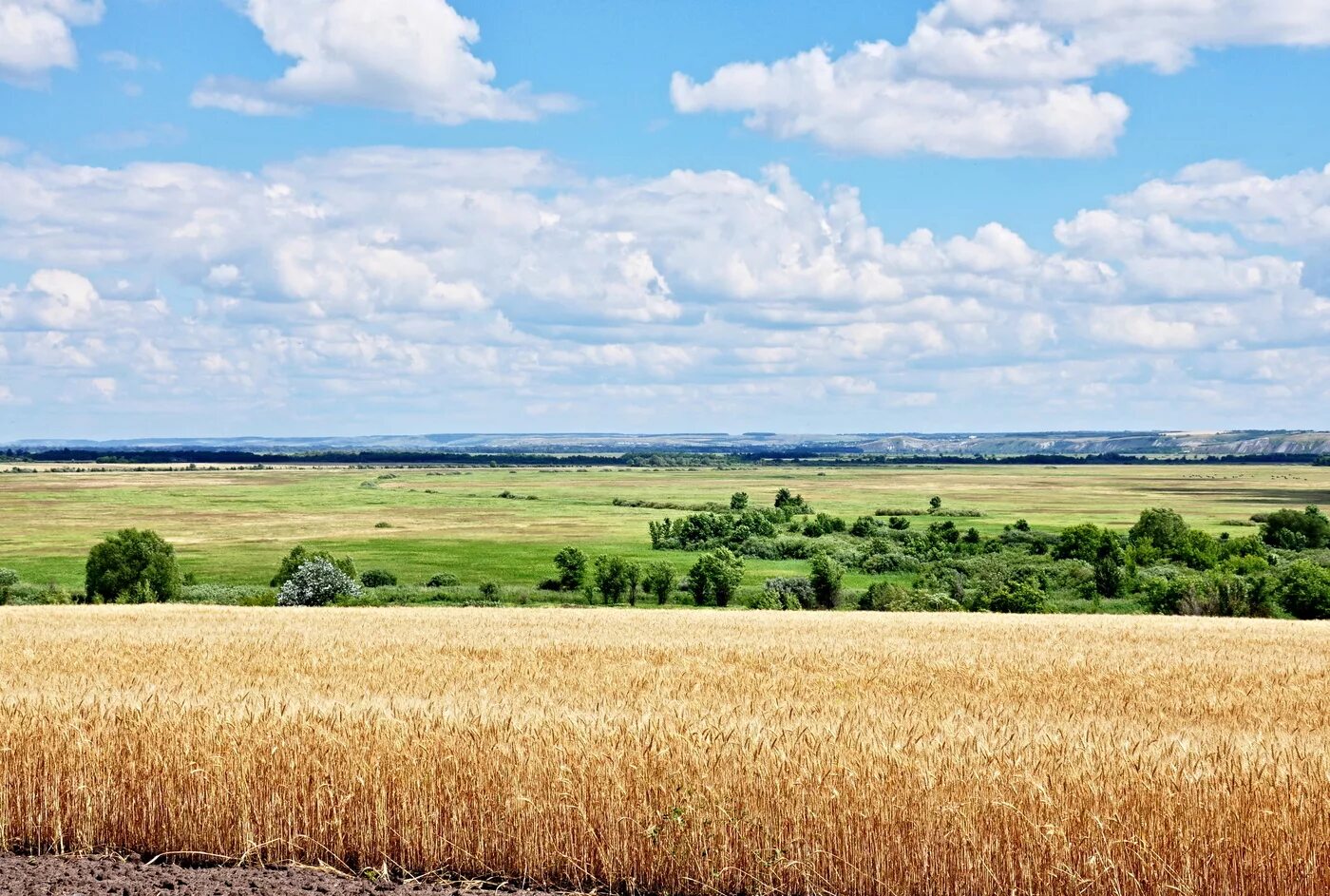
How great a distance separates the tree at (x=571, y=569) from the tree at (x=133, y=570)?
90.0ft

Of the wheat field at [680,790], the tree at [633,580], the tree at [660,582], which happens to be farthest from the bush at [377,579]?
the wheat field at [680,790]

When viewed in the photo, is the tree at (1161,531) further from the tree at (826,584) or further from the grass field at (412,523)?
the tree at (826,584)

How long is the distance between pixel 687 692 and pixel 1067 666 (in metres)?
8.15

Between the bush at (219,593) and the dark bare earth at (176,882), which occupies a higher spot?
the dark bare earth at (176,882)

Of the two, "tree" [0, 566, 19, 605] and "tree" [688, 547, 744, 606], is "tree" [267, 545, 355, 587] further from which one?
"tree" [688, 547, 744, 606]

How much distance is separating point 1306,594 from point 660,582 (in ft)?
137

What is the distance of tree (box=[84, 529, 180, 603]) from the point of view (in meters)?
75.2

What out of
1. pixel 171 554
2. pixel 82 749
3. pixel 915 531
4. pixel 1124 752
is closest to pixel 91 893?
pixel 82 749

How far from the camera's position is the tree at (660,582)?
87.2 m

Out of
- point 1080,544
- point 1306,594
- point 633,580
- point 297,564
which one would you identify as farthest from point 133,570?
point 1080,544

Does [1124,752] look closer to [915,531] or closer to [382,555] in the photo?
[382,555]

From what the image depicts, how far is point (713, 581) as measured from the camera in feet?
282

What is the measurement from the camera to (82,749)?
406 inches

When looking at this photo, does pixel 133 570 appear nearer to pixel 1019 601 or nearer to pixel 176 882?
pixel 1019 601
